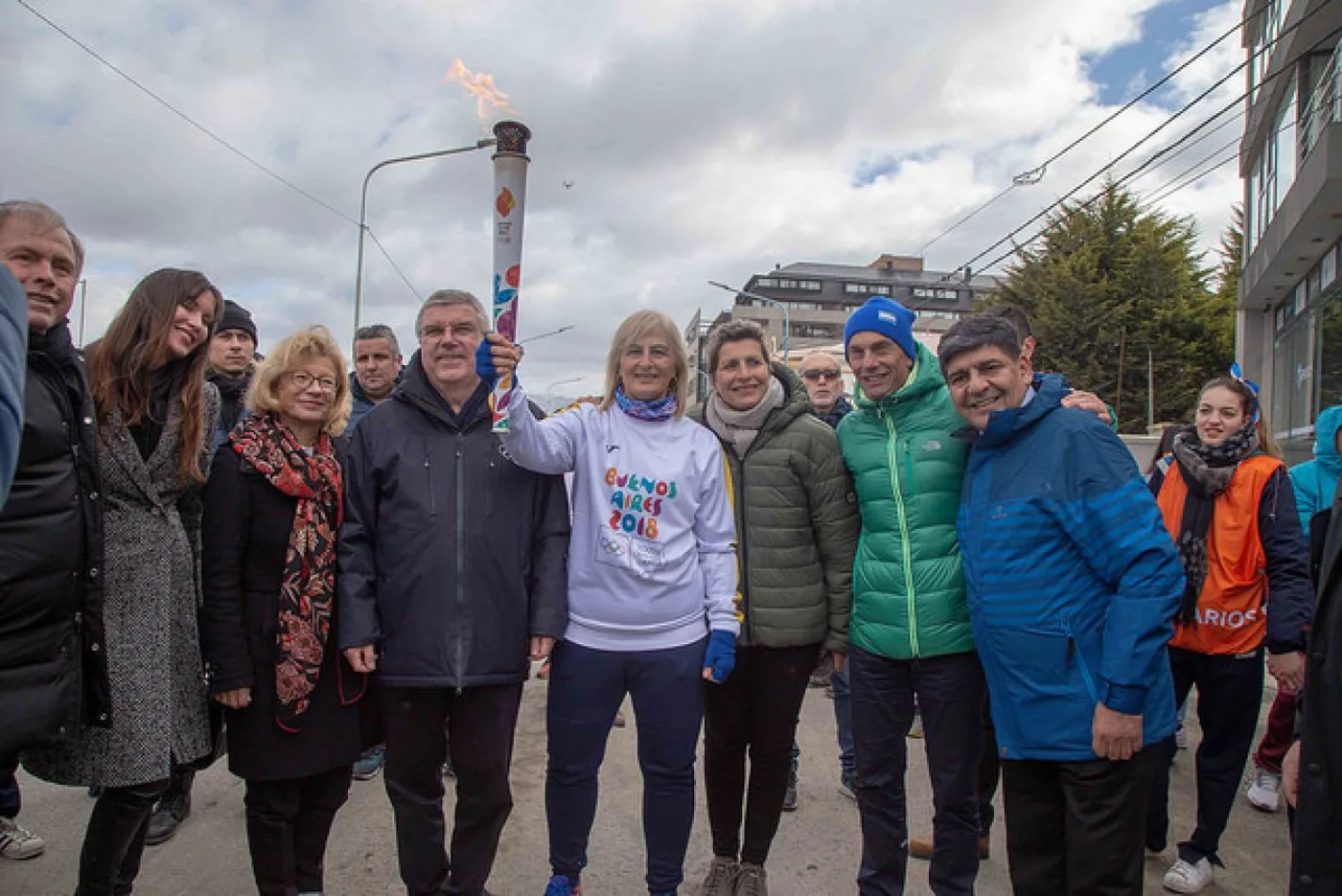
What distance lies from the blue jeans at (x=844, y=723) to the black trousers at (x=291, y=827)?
247 centimetres

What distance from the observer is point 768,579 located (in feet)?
10.3

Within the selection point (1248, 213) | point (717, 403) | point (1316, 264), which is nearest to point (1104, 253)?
point (1248, 213)

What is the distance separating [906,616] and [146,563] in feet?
8.12

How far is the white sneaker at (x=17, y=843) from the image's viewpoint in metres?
3.36

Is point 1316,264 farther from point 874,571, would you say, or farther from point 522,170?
point 522,170

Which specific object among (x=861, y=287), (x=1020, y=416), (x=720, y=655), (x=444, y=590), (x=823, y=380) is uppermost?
(x=861, y=287)

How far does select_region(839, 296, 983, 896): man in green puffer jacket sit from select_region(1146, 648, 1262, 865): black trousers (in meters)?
1.14

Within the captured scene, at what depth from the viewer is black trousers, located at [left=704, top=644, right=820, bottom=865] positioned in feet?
10.4

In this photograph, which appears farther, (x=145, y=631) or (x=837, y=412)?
(x=837, y=412)

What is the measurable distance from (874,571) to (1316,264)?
47.5ft

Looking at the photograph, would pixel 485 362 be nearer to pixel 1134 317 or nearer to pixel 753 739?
pixel 753 739

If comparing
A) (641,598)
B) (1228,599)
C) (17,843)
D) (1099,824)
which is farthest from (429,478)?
(1228,599)

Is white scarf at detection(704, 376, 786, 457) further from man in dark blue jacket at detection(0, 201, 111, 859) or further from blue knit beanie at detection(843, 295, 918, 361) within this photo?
man in dark blue jacket at detection(0, 201, 111, 859)

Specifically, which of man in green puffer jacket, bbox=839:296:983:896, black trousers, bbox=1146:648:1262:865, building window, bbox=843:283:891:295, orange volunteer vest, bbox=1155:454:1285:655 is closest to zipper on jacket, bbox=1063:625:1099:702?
man in green puffer jacket, bbox=839:296:983:896
